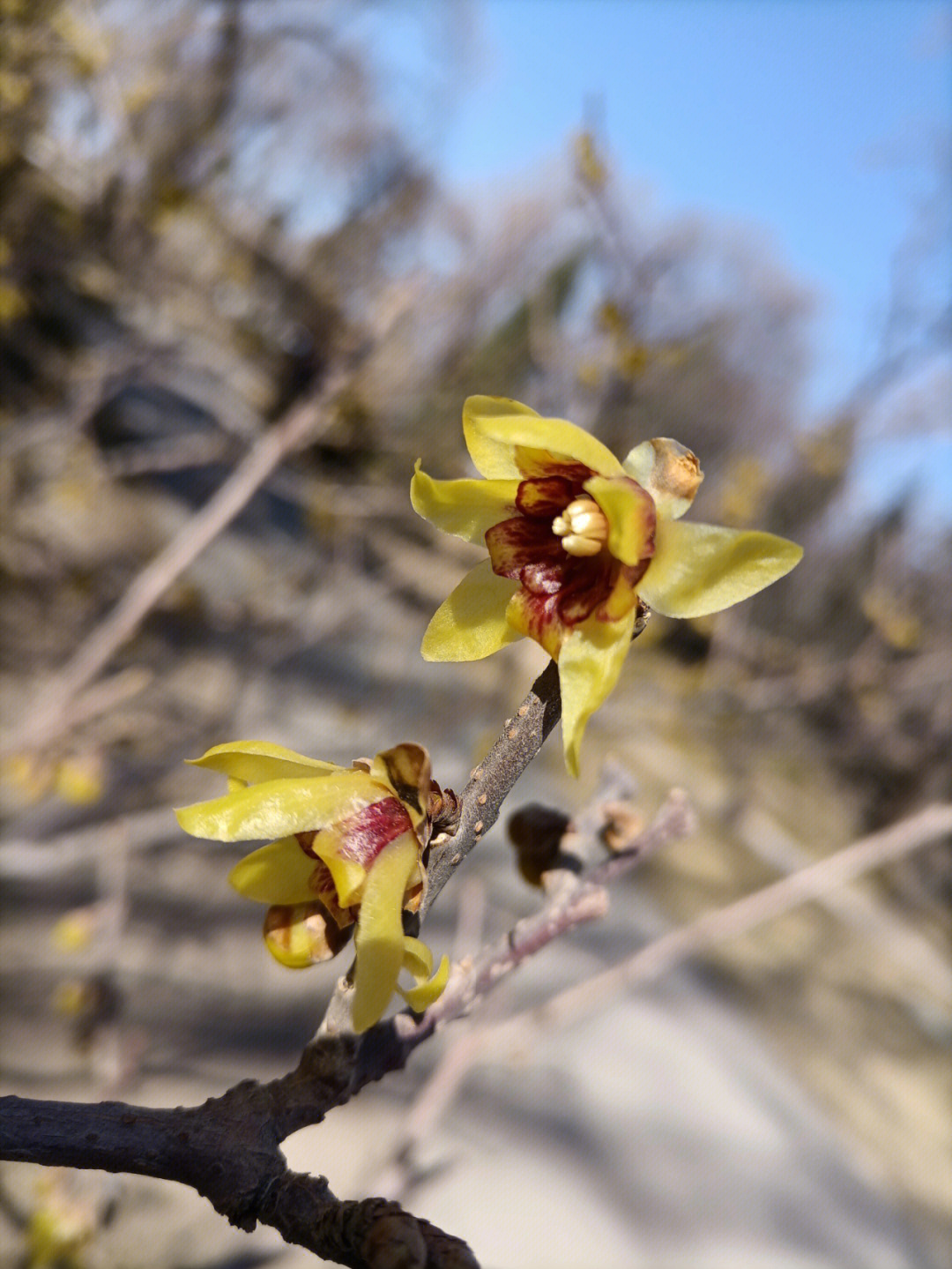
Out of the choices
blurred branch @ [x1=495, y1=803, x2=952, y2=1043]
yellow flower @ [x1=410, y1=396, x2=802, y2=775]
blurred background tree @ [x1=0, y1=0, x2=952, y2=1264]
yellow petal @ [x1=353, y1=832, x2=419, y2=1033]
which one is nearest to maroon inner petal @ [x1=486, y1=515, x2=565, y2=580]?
yellow flower @ [x1=410, y1=396, x2=802, y2=775]

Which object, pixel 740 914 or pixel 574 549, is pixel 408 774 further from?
pixel 740 914

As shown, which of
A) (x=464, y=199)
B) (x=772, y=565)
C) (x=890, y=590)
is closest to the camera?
(x=772, y=565)

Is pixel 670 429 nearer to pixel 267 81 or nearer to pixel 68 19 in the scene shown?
pixel 68 19

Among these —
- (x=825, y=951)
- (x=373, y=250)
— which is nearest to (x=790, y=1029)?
(x=825, y=951)

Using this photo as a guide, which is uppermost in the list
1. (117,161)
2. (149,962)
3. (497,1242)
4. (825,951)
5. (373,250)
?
(373,250)

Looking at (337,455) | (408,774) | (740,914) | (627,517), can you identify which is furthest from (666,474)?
(337,455)

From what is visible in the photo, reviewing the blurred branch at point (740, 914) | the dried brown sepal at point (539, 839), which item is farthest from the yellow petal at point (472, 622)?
the blurred branch at point (740, 914)

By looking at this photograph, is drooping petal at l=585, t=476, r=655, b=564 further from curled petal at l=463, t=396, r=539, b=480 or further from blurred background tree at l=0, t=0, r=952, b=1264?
blurred background tree at l=0, t=0, r=952, b=1264
